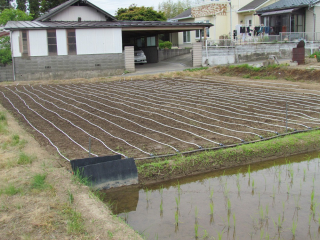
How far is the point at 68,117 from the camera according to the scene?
909 centimetres

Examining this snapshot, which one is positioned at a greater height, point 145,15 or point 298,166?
point 145,15

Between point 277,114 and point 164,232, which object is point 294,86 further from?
point 164,232

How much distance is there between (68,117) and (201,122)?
3.34 meters

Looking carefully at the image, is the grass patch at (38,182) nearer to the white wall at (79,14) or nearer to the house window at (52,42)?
the house window at (52,42)

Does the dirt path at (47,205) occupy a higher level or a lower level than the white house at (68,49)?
lower

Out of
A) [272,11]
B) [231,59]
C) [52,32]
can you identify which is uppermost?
[272,11]

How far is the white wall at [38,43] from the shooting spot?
62.8ft

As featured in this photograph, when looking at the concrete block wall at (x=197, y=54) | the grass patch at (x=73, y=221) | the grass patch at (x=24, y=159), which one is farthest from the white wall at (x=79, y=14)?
the grass patch at (x=73, y=221)

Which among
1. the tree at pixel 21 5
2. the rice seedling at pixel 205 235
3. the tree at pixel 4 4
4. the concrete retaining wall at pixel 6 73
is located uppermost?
the tree at pixel 4 4

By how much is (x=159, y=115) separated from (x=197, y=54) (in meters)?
12.9

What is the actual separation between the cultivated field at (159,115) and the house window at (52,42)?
5891 mm

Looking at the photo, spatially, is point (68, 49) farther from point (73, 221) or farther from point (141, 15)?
point (73, 221)

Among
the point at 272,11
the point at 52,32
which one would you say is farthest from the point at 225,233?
the point at 272,11

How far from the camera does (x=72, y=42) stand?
65.3 feet
